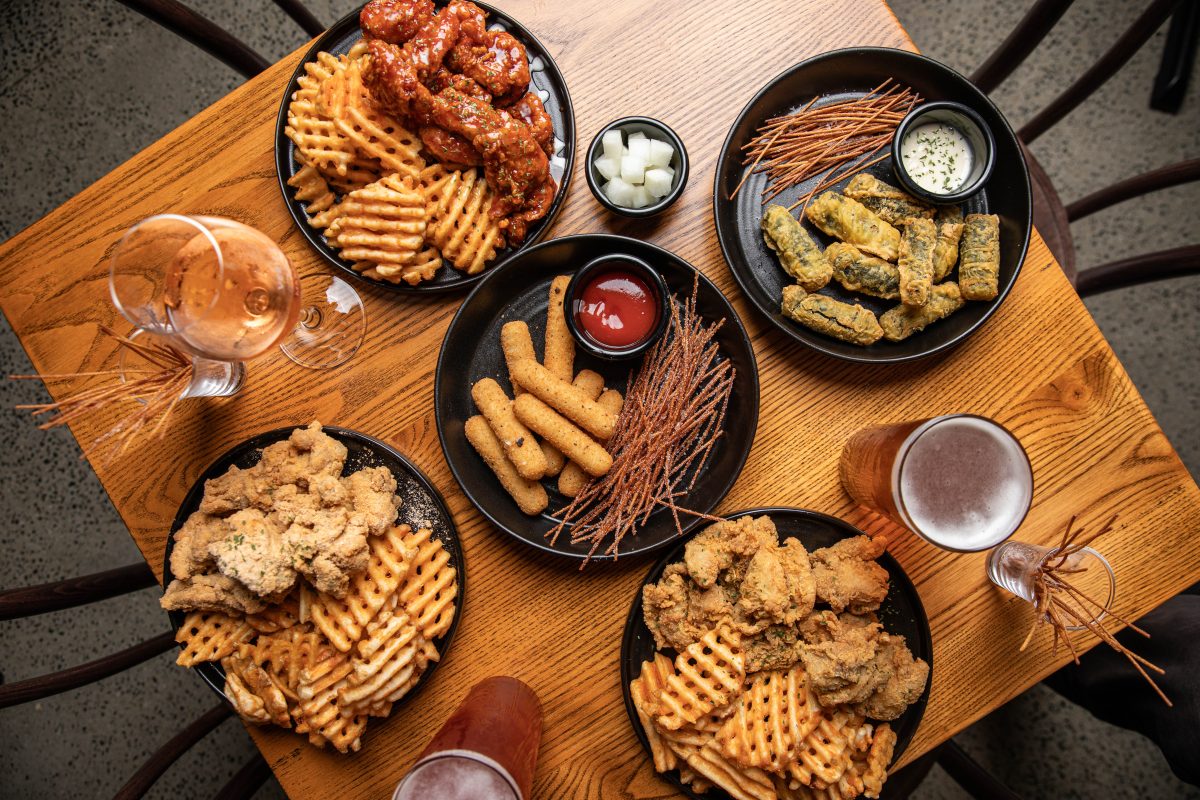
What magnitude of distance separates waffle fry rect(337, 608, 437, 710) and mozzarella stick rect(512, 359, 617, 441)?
→ 65cm

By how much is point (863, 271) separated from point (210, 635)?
2.11 m

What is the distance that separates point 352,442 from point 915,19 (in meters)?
3.38

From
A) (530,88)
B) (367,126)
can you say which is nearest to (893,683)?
(530,88)

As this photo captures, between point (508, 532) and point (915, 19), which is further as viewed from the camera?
point (915, 19)

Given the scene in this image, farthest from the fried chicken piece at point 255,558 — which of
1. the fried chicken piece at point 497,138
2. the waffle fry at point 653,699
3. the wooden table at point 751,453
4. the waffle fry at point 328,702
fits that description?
the fried chicken piece at point 497,138

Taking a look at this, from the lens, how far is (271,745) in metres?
2.26

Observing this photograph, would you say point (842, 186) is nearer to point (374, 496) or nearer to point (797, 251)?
point (797, 251)

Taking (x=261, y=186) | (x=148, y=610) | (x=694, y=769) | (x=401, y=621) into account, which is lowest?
(x=148, y=610)

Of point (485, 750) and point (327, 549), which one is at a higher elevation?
point (327, 549)

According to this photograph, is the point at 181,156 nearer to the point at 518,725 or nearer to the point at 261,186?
the point at 261,186

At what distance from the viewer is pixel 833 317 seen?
223cm

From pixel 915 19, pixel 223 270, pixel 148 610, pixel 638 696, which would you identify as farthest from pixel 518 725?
pixel 915 19

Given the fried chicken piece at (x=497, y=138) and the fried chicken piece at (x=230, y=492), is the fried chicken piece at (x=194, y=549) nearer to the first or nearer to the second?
the fried chicken piece at (x=230, y=492)

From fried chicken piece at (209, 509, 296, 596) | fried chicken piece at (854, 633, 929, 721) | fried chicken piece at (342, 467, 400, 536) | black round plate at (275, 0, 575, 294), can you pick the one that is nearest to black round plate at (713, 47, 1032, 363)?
black round plate at (275, 0, 575, 294)
